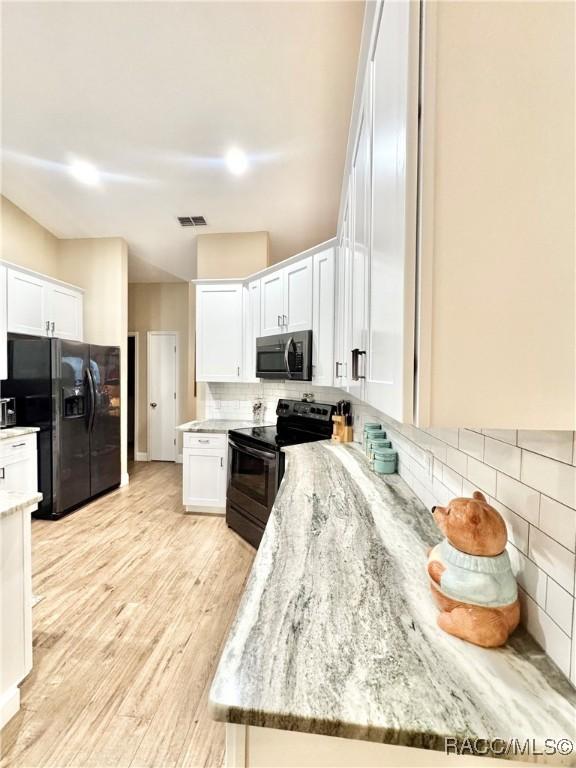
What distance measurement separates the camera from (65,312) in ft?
12.6

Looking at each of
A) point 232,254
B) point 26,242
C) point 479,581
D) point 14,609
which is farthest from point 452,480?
point 26,242

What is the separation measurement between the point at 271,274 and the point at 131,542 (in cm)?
268

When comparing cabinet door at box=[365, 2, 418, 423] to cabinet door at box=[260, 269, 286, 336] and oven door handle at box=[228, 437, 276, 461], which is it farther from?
cabinet door at box=[260, 269, 286, 336]

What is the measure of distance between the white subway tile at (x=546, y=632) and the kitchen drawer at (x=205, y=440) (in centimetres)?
277

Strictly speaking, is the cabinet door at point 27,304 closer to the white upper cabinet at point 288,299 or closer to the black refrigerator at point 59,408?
the black refrigerator at point 59,408

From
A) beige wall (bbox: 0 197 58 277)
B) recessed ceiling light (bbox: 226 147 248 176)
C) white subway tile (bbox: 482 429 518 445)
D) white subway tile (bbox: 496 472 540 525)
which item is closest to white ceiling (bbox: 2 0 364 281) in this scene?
recessed ceiling light (bbox: 226 147 248 176)

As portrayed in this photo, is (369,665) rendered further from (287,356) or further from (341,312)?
(287,356)

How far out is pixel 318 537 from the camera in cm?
112

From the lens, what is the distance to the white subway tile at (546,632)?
583 millimetres

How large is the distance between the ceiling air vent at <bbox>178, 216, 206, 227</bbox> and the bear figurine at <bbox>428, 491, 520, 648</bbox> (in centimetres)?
371

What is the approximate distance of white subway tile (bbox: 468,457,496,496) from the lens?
0.84m

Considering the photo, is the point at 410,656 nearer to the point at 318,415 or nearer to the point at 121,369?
the point at 318,415

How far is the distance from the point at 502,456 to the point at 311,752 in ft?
2.24

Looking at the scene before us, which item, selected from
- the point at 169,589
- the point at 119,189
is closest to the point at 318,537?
the point at 169,589
